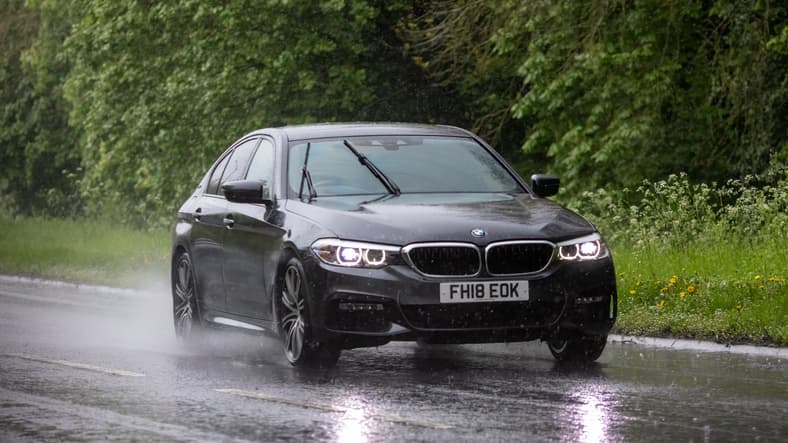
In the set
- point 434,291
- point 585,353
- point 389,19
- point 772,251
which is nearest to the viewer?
point 434,291

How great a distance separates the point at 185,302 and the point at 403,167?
2.62 meters

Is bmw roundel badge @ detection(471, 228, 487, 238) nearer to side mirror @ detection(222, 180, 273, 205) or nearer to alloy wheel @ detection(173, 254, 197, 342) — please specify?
side mirror @ detection(222, 180, 273, 205)

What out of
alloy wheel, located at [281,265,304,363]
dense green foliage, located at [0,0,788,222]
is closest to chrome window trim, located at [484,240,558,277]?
alloy wheel, located at [281,265,304,363]

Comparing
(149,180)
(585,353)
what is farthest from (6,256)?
(585,353)

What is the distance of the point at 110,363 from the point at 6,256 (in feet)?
52.4

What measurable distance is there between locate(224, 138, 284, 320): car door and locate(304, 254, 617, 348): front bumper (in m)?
0.81

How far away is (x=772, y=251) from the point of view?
1659cm

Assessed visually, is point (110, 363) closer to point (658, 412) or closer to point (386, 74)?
point (658, 412)

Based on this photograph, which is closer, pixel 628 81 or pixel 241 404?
pixel 241 404

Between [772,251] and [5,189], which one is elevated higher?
[772,251]

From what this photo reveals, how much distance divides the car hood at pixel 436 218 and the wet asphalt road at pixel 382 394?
90cm

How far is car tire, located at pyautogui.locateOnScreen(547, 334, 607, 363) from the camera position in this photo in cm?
1157

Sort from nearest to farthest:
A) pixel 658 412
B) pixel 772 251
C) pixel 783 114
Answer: pixel 658 412, pixel 772 251, pixel 783 114

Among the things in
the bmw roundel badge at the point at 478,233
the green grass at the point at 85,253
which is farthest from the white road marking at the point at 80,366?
the green grass at the point at 85,253
